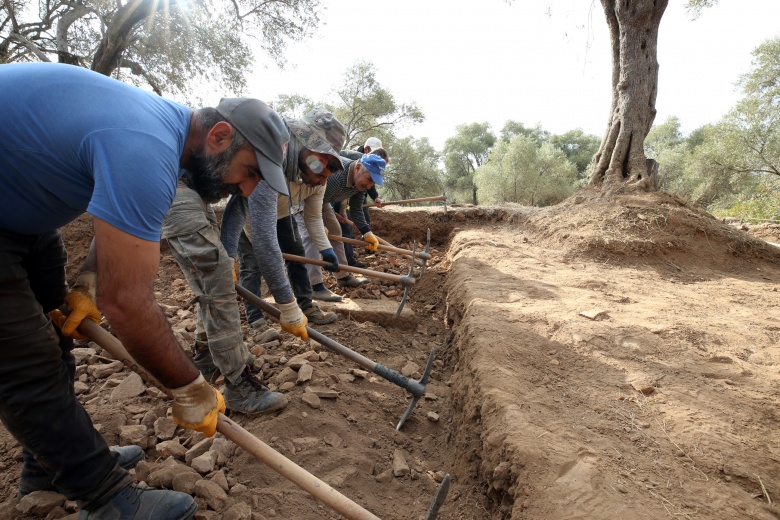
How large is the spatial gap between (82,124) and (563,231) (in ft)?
20.7

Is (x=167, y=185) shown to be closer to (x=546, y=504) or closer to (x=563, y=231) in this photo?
(x=546, y=504)

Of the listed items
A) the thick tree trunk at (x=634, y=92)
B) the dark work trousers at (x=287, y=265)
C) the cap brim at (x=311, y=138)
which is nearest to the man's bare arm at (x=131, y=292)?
the cap brim at (x=311, y=138)

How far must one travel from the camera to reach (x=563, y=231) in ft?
20.9

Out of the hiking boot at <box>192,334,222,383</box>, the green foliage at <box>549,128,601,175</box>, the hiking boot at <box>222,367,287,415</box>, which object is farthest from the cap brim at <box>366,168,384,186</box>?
the green foliage at <box>549,128,601,175</box>

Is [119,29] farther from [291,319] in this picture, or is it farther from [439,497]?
[439,497]

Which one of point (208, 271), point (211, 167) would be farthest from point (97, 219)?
point (208, 271)

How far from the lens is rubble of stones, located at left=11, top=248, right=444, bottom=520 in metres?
1.78

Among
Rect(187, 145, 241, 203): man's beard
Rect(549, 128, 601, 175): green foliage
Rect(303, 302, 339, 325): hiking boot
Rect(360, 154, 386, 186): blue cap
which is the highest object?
Rect(549, 128, 601, 175): green foliage

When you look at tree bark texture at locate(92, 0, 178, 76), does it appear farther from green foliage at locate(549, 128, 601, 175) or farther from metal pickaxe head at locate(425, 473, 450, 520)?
green foliage at locate(549, 128, 601, 175)

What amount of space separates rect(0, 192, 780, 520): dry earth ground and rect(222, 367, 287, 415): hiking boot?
0.07 meters

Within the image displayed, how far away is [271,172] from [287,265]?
2.27 m

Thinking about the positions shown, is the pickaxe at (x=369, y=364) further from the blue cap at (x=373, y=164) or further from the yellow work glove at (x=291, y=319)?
the blue cap at (x=373, y=164)

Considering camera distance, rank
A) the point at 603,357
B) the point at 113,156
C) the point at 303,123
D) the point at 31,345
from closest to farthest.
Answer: the point at 113,156 < the point at 31,345 < the point at 603,357 < the point at 303,123

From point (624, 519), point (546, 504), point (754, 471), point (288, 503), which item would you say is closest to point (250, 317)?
point (288, 503)
